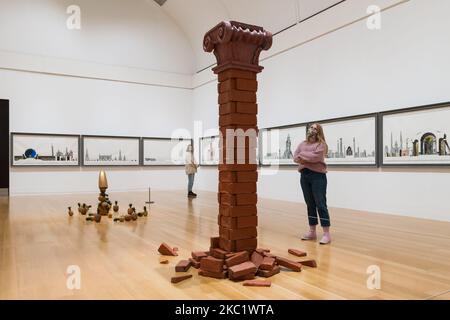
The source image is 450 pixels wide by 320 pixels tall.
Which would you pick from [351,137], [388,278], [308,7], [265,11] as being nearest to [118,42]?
[265,11]

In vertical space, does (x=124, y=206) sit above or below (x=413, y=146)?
below

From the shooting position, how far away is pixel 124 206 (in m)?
10.2

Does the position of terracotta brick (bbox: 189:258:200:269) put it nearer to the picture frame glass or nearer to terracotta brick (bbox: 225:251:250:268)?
terracotta brick (bbox: 225:251:250:268)

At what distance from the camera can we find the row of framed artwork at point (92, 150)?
46.1 feet

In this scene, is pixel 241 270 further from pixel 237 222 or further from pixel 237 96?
pixel 237 96

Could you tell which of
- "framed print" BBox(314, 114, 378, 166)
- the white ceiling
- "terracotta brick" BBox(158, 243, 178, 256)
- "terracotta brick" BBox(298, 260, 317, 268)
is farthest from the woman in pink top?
the white ceiling

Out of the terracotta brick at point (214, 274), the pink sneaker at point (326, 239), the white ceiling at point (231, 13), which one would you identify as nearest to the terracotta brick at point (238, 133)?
the terracotta brick at point (214, 274)

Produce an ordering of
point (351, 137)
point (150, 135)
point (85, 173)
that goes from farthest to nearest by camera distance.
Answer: point (150, 135)
point (85, 173)
point (351, 137)

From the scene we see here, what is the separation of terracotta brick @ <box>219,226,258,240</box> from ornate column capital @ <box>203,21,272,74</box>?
1.83 meters

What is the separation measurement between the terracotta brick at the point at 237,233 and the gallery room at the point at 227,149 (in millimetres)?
19

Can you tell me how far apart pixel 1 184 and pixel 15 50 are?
490cm

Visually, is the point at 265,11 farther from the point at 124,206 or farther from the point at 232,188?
the point at 232,188

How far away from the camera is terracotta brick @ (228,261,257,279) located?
3709 mm

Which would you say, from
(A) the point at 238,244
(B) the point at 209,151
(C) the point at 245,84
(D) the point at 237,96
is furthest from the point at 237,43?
(B) the point at 209,151
